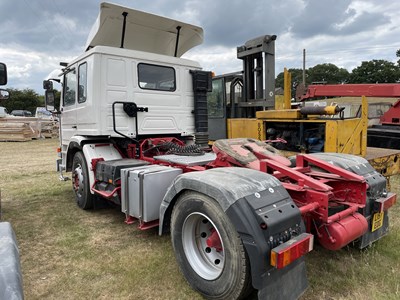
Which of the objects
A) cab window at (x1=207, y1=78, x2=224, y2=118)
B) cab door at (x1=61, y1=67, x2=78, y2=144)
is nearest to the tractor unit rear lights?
cab door at (x1=61, y1=67, x2=78, y2=144)

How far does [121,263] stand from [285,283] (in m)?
1.83

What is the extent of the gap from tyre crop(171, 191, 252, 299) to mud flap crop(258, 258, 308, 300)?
16cm

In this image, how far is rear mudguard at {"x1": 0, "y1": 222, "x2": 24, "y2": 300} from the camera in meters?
1.37

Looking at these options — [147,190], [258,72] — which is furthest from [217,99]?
[147,190]

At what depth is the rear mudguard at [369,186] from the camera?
3314 millimetres

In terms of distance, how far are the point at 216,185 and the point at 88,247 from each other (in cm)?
219

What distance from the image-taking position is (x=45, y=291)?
2.98 m

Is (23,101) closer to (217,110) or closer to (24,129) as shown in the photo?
(24,129)

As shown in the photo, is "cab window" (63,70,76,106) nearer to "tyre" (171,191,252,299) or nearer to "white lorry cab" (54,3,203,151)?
"white lorry cab" (54,3,203,151)

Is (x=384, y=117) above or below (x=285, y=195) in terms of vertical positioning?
above

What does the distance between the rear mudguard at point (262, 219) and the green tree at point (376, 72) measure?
193 feet

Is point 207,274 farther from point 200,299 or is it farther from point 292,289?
point 292,289

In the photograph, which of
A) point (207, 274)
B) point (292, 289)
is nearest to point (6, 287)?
point (207, 274)

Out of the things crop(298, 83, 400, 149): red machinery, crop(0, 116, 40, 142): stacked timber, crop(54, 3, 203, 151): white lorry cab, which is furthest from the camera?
crop(0, 116, 40, 142): stacked timber
